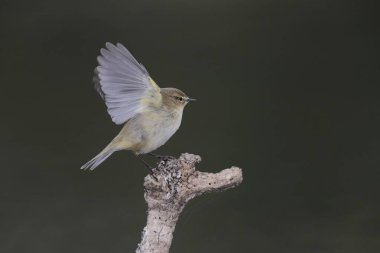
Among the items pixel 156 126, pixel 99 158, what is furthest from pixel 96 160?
pixel 156 126

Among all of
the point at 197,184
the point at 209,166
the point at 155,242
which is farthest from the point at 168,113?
the point at 209,166

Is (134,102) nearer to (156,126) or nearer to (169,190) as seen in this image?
(156,126)

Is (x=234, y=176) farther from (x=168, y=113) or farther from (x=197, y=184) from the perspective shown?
(x=168, y=113)

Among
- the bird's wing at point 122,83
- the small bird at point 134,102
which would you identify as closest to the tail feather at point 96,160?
the small bird at point 134,102

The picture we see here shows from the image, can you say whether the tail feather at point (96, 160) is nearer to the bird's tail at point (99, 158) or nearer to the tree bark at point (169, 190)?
the bird's tail at point (99, 158)

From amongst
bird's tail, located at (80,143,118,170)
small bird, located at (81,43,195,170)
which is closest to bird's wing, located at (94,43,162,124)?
small bird, located at (81,43,195,170)
